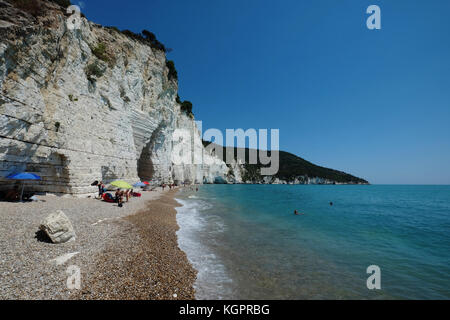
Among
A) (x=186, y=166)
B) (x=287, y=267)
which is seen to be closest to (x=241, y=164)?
(x=186, y=166)

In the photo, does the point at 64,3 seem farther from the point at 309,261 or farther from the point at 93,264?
the point at 309,261

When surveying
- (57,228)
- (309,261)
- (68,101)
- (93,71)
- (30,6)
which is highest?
(30,6)

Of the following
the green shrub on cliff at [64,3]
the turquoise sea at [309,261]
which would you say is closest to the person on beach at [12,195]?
the turquoise sea at [309,261]

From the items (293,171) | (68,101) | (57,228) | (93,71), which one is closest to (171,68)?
(93,71)

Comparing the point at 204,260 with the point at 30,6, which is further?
the point at 30,6

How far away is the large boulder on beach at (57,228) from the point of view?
5867 mm

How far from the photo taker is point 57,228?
19.5 ft

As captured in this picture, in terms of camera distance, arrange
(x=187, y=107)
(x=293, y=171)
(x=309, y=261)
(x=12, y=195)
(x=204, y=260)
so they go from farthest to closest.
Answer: (x=293, y=171) < (x=187, y=107) < (x=12, y=195) < (x=309, y=261) < (x=204, y=260)

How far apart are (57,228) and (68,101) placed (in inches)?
511

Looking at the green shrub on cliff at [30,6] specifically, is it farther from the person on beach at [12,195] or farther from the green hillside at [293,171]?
Answer: the green hillside at [293,171]

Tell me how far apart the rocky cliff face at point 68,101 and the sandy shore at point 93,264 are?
550cm

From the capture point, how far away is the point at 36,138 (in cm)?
1195
